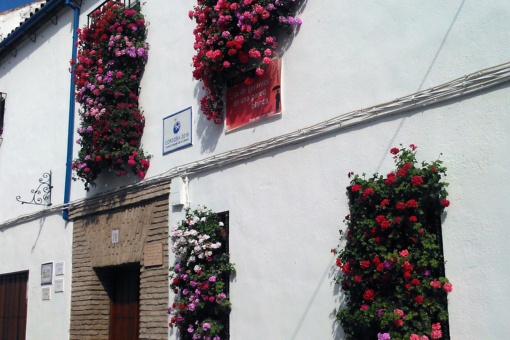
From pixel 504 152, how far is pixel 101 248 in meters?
5.90

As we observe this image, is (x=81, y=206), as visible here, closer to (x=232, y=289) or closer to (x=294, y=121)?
(x=232, y=289)

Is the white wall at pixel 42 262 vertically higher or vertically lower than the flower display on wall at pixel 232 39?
lower

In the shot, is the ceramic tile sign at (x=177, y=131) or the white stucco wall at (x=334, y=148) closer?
the white stucco wall at (x=334, y=148)

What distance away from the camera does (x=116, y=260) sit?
906 centimetres

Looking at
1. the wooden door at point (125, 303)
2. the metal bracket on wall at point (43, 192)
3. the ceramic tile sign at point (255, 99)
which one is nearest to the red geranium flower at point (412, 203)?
the ceramic tile sign at point (255, 99)

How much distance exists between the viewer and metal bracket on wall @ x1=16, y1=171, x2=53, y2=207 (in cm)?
1076

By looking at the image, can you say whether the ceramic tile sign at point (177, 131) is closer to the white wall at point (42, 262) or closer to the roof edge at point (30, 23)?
the white wall at point (42, 262)

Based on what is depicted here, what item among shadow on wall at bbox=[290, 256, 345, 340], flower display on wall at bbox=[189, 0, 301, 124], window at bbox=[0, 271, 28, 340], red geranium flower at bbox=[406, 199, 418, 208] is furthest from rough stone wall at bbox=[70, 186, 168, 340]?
red geranium flower at bbox=[406, 199, 418, 208]

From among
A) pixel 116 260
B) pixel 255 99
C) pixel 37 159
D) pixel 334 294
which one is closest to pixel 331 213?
pixel 334 294

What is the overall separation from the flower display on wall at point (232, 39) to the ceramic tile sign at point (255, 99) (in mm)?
98

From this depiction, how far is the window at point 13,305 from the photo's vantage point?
1108 centimetres

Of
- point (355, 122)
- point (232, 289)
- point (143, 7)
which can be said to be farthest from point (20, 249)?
point (355, 122)

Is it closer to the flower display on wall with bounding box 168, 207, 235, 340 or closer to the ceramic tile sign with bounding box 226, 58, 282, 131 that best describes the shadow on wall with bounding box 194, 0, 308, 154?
the ceramic tile sign with bounding box 226, 58, 282, 131

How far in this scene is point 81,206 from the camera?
32.6 feet
